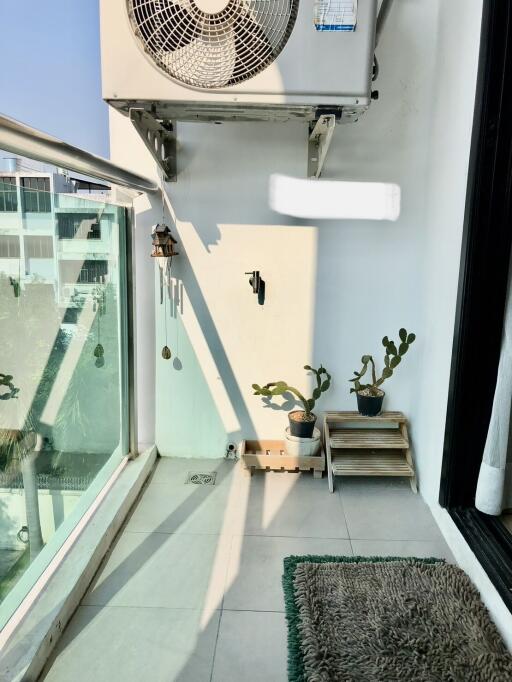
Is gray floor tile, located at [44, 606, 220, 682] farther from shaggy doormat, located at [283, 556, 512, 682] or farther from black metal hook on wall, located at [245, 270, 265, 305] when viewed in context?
black metal hook on wall, located at [245, 270, 265, 305]

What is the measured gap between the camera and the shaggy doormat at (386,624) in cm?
125

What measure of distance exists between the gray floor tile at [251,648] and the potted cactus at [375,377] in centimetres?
110

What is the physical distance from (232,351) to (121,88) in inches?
49.7

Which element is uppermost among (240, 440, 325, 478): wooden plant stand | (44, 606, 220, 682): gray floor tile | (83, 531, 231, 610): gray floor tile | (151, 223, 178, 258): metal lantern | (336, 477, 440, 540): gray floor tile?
(151, 223, 178, 258): metal lantern

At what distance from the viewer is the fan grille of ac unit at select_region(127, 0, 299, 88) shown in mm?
→ 1386

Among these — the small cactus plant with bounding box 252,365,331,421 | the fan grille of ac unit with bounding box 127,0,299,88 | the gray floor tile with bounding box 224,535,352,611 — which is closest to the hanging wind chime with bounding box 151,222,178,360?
the small cactus plant with bounding box 252,365,331,421

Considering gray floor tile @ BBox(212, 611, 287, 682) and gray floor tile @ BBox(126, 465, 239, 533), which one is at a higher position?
gray floor tile @ BBox(126, 465, 239, 533)

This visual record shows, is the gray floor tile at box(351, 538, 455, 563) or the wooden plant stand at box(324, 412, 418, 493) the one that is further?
the wooden plant stand at box(324, 412, 418, 493)

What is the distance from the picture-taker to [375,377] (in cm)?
238

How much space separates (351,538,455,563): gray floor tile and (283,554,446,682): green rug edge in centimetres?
3

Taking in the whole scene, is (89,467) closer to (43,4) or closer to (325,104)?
(325,104)

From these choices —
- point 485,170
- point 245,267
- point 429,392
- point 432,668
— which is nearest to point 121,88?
point 245,267

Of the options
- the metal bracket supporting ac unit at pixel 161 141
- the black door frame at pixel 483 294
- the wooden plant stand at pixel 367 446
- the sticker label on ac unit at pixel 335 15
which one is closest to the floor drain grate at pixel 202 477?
the wooden plant stand at pixel 367 446

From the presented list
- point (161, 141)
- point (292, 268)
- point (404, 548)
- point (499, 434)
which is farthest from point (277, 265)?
point (404, 548)
